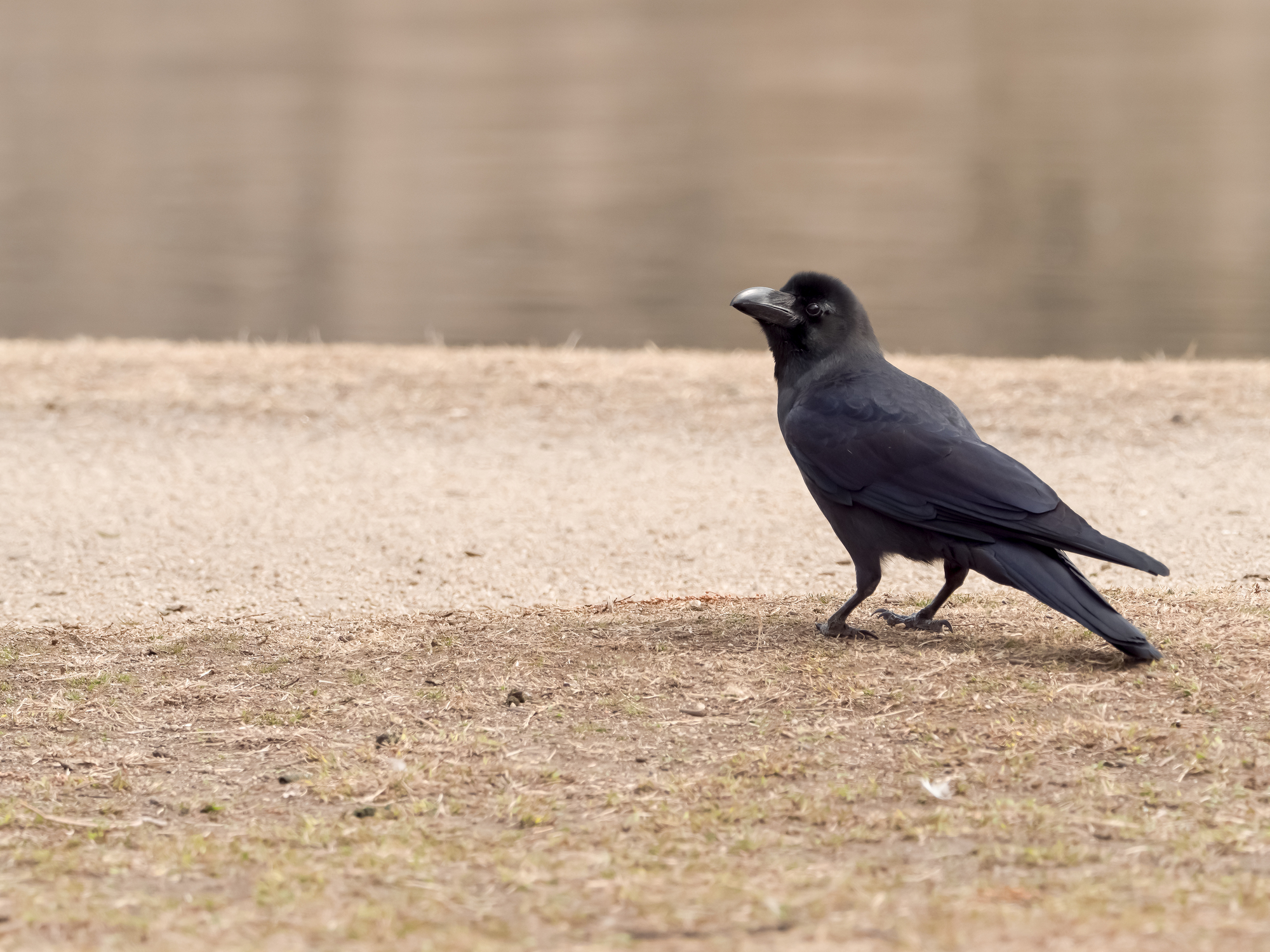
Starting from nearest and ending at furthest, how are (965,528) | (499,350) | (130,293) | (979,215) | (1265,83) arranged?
(965,528) → (499,350) → (130,293) → (979,215) → (1265,83)

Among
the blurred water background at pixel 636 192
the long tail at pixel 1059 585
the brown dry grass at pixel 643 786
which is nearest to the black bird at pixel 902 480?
the long tail at pixel 1059 585

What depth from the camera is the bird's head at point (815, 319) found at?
5.29 meters

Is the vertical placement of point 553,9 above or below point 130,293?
above

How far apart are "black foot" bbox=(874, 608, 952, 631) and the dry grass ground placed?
45 millimetres

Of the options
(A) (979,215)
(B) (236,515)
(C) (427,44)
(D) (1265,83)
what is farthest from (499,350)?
(C) (427,44)

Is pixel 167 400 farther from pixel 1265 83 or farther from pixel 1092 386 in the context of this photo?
pixel 1265 83

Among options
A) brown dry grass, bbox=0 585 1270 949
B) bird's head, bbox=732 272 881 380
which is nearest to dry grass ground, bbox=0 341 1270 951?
brown dry grass, bbox=0 585 1270 949

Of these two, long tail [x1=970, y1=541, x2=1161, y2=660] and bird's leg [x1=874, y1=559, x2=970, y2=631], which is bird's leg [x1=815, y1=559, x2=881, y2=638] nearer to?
bird's leg [x1=874, y1=559, x2=970, y2=631]

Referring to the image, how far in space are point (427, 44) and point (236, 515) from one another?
70551 millimetres

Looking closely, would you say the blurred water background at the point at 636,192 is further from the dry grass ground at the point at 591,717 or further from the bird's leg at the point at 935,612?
the bird's leg at the point at 935,612

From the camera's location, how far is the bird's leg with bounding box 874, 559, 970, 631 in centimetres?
509

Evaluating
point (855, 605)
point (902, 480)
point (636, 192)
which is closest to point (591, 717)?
point (855, 605)

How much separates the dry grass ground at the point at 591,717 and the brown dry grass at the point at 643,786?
0.04 ft

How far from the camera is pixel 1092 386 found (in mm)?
10352
